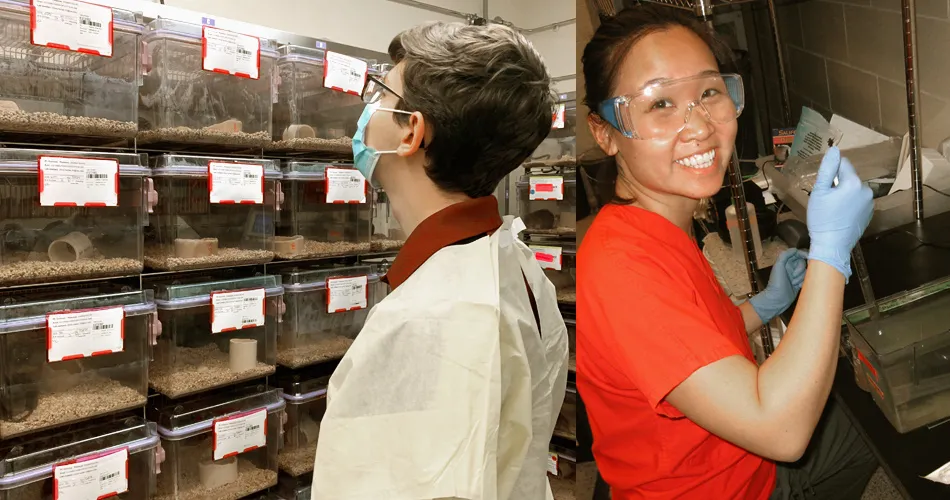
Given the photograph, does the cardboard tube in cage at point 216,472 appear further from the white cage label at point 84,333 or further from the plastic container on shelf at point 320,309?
the white cage label at point 84,333

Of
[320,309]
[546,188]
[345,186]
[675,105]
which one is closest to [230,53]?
[345,186]

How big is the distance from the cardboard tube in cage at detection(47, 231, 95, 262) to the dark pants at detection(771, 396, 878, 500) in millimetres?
1991

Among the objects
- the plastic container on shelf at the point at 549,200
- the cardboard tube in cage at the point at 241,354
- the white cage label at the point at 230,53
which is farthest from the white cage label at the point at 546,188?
the cardboard tube in cage at the point at 241,354

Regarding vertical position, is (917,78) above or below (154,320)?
above

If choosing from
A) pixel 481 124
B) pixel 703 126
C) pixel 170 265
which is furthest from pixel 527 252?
pixel 170 265

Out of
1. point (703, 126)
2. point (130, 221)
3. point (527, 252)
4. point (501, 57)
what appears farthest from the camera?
point (130, 221)

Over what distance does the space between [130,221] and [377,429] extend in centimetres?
153

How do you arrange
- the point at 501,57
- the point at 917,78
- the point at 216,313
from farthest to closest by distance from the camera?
the point at 216,313 → the point at 501,57 → the point at 917,78

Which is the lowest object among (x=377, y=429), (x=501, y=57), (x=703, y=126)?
(x=377, y=429)

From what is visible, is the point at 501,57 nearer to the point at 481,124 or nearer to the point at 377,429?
the point at 481,124

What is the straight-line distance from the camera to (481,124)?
106 centimetres

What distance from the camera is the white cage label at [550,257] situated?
249 centimetres

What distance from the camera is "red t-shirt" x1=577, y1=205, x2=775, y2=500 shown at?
767 mm

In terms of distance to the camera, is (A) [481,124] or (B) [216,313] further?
(B) [216,313]
